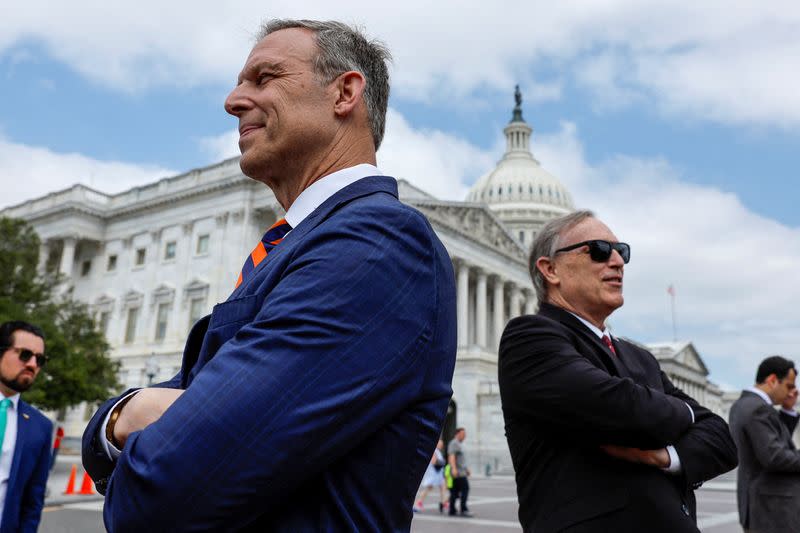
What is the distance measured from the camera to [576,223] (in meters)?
3.63

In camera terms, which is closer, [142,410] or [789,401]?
[142,410]

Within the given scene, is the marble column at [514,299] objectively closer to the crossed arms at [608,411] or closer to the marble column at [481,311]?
the marble column at [481,311]

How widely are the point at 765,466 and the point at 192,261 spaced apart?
4361 cm

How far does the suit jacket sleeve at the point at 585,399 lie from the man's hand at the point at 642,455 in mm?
39

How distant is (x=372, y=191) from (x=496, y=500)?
66.2 feet

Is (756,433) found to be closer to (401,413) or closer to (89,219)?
(401,413)

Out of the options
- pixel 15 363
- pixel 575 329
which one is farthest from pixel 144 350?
pixel 575 329

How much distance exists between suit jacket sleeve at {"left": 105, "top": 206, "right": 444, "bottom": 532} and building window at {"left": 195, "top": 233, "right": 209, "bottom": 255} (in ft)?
148

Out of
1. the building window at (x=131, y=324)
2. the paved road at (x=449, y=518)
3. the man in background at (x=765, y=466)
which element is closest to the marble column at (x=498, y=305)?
the building window at (x=131, y=324)

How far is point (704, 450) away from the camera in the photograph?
9.36 ft

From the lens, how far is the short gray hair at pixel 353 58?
2.02m

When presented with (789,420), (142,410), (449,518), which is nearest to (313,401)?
(142,410)

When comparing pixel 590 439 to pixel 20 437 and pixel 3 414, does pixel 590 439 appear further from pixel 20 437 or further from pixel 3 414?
pixel 3 414

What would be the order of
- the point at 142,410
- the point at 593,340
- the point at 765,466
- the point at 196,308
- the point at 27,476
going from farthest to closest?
the point at 196,308
the point at 765,466
the point at 27,476
the point at 593,340
the point at 142,410
